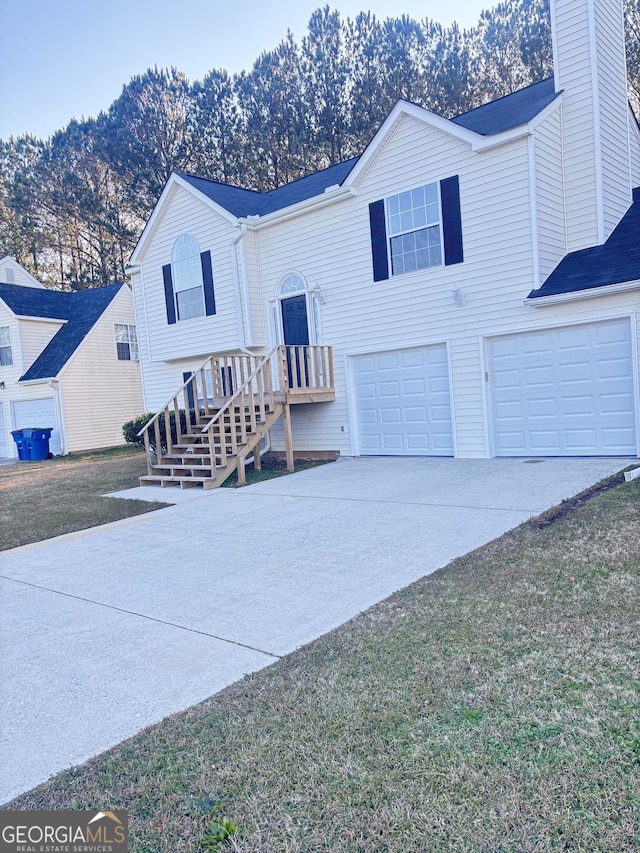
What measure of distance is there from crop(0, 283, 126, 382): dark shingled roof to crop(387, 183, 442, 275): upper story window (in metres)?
13.1

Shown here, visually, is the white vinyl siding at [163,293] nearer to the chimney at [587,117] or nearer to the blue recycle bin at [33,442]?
the blue recycle bin at [33,442]

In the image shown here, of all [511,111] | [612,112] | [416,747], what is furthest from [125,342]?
[416,747]

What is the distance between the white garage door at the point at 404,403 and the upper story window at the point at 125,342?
12.5 meters

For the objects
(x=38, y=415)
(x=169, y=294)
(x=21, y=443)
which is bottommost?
(x=21, y=443)

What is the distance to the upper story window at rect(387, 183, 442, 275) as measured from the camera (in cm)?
1048

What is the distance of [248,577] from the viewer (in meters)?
4.89

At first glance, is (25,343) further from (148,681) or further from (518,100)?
(148,681)

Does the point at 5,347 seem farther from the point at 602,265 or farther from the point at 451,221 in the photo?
the point at 602,265

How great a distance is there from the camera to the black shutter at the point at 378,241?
11.1m

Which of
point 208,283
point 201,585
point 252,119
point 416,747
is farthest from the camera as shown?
point 252,119

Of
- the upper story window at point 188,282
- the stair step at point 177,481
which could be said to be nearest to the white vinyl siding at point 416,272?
the upper story window at point 188,282

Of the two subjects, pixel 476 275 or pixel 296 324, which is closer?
pixel 476 275

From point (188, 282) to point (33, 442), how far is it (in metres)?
8.33

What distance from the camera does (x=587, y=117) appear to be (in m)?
9.66
